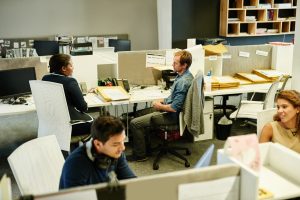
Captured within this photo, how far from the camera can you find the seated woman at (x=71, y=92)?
329cm

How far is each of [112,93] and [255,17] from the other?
500cm

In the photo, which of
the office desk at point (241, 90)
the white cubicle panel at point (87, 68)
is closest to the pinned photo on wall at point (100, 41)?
the white cubicle panel at point (87, 68)

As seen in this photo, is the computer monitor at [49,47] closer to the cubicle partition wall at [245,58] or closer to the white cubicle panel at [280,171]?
the cubicle partition wall at [245,58]

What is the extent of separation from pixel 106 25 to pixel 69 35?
0.74 meters

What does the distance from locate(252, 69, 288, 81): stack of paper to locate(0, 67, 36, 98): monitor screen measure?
2714 millimetres

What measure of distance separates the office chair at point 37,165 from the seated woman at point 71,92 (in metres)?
1.04

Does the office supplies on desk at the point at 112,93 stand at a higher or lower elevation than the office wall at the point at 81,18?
lower

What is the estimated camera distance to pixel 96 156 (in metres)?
1.82

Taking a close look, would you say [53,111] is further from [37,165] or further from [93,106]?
[37,165]

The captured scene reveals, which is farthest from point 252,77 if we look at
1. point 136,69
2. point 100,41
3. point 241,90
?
point 100,41

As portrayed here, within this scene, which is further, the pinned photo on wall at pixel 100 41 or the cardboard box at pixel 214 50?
the pinned photo on wall at pixel 100 41

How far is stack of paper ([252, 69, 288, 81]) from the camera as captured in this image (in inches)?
183

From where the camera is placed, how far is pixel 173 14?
706 cm

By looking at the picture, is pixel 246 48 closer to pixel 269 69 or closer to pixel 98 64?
pixel 269 69
